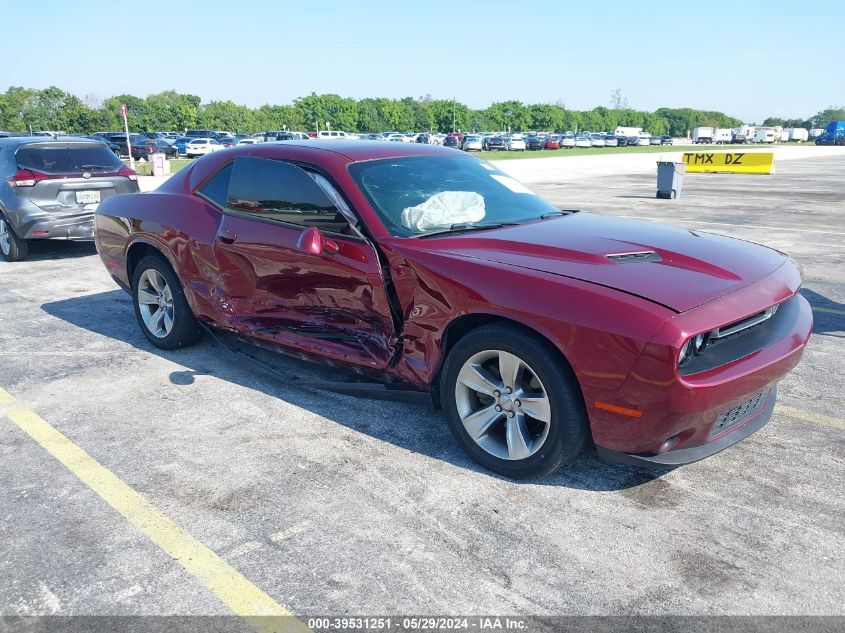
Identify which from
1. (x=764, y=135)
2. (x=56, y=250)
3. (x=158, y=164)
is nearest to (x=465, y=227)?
(x=56, y=250)

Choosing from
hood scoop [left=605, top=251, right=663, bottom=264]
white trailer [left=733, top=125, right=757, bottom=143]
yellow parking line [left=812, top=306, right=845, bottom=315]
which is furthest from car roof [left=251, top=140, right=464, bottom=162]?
white trailer [left=733, top=125, right=757, bottom=143]

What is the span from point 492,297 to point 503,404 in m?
0.54

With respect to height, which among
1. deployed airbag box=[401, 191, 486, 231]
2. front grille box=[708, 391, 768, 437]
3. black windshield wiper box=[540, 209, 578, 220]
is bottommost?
front grille box=[708, 391, 768, 437]

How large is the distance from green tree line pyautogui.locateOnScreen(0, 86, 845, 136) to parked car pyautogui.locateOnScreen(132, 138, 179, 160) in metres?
31.9

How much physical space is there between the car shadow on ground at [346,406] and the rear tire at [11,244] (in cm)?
365

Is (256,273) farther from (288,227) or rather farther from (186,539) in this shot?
(186,539)

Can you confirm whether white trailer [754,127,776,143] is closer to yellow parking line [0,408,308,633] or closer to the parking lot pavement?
the parking lot pavement

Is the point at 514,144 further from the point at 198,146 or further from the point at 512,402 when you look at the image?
the point at 512,402

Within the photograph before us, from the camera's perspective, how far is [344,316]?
3.94 metres

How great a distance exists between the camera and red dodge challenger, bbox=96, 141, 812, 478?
2908 millimetres

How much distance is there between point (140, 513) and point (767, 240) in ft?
33.6

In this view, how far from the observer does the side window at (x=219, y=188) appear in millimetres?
4777

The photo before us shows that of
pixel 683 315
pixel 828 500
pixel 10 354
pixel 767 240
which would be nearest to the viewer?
pixel 683 315

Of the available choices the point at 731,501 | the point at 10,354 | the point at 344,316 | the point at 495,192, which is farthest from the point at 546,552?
the point at 10,354
